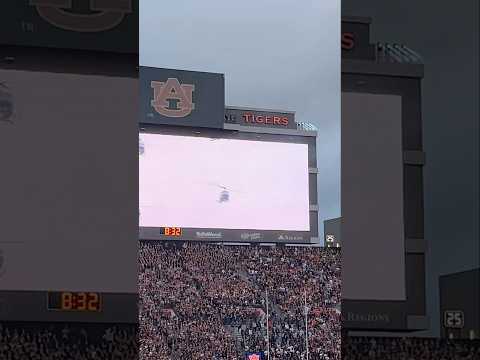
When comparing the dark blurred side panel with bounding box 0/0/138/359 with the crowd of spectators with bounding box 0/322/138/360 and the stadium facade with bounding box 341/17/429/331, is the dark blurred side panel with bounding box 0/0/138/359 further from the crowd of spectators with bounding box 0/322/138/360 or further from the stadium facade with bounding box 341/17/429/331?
the stadium facade with bounding box 341/17/429/331

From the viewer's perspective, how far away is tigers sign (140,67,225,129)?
928 inches

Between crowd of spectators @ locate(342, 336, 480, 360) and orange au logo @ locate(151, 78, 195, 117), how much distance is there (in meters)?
19.1

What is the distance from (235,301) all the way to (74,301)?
19.2 m

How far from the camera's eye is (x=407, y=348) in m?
4.73

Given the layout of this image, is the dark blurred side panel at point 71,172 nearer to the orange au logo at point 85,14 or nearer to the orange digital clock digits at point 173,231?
the orange au logo at point 85,14

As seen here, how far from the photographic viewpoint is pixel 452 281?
194 inches

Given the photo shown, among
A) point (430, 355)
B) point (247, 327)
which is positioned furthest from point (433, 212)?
point (247, 327)

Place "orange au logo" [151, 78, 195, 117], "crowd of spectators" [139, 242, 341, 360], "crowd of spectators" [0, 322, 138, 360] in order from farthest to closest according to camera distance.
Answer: "orange au logo" [151, 78, 195, 117]
"crowd of spectators" [139, 242, 341, 360]
"crowd of spectators" [0, 322, 138, 360]

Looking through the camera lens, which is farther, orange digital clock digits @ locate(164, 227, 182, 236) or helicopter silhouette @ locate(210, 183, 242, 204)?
helicopter silhouette @ locate(210, 183, 242, 204)

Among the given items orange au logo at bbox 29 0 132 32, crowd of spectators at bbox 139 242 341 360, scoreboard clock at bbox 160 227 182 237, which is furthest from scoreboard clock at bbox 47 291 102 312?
scoreboard clock at bbox 160 227 182 237

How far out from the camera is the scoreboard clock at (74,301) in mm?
4246

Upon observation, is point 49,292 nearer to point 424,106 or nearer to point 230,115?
point 424,106

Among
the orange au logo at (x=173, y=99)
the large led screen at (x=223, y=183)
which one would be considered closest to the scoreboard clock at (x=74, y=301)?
the orange au logo at (x=173, y=99)

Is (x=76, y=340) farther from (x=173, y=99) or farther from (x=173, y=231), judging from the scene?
(x=173, y=231)
